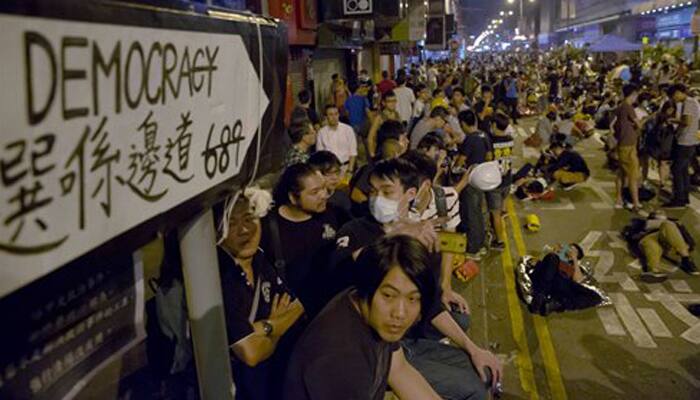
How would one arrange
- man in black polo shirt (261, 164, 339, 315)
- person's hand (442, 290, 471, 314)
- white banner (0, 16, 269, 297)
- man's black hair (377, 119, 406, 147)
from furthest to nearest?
man's black hair (377, 119, 406, 147) < person's hand (442, 290, 471, 314) < man in black polo shirt (261, 164, 339, 315) < white banner (0, 16, 269, 297)

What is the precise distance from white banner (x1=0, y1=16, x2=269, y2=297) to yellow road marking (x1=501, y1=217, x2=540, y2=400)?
4.19 m

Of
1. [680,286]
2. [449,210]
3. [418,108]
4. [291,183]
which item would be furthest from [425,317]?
[418,108]

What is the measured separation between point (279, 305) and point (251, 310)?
0.87 ft

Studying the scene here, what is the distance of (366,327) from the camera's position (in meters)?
2.65

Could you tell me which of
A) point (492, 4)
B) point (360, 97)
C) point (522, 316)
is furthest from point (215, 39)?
point (492, 4)

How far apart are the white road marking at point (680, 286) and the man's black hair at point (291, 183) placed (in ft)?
15.9

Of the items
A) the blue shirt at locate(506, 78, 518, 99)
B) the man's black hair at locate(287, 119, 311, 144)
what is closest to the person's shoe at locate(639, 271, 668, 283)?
the man's black hair at locate(287, 119, 311, 144)

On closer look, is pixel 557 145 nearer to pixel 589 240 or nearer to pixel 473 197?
pixel 589 240

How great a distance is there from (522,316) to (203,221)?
5088 millimetres

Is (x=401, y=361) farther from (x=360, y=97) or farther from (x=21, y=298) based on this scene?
(x=360, y=97)

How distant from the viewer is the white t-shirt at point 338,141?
28.6 ft

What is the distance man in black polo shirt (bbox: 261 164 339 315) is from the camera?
13.3ft

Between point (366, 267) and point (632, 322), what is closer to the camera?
point (366, 267)

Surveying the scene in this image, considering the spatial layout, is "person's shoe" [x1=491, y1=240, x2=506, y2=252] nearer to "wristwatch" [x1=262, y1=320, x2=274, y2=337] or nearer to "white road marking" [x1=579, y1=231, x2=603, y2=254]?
"white road marking" [x1=579, y1=231, x2=603, y2=254]
